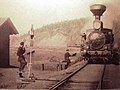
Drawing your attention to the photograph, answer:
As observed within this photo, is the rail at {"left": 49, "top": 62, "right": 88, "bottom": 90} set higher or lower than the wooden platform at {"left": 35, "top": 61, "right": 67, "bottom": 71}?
lower

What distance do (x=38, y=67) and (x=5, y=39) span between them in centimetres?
56

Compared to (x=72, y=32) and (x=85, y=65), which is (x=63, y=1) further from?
(x=85, y=65)

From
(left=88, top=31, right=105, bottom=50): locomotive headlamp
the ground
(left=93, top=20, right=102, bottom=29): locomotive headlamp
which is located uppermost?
(left=93, top=20, right=102, bottom=29): locomotive headlamp

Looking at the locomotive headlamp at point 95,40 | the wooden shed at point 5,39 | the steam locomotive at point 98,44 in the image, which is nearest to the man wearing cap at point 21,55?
the wooden shed at point 5,39

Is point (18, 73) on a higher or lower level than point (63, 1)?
lower

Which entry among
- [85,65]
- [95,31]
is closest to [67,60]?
[85,65]

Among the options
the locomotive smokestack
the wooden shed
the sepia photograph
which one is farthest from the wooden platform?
the locomotive smokestack

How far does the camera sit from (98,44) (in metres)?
4.41

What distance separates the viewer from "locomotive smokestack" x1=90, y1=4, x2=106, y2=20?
14.0 ft

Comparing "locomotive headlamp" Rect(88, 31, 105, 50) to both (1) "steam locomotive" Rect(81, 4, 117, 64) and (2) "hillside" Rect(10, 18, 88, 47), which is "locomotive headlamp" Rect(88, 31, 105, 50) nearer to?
(1) "steam locomotive" Rect(81, 4, 117, 64)

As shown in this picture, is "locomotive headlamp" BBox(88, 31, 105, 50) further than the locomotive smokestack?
Yes

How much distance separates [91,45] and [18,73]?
3.26 ft

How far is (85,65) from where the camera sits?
4312 millimetres

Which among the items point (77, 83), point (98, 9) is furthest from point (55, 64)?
point (98, 9)
